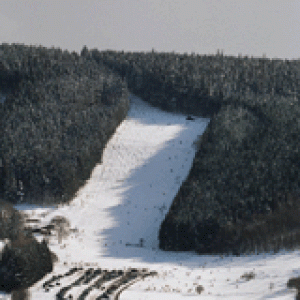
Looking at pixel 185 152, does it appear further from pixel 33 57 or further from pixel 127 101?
pixel 33 57

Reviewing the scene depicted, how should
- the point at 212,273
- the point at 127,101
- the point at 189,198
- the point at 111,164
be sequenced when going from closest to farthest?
the point at 212,273 < the point at 189,198 < the point at 111,164 < the point at 127,101

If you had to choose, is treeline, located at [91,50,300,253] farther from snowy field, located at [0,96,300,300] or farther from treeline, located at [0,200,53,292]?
treeline, located at [0,200,53,292]

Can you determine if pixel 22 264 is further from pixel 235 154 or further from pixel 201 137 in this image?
pixel 201 137

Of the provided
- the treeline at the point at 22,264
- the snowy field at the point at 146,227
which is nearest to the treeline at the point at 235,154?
the snowy field at the point at 146,227

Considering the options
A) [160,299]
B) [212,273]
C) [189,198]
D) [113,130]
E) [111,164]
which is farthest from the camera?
[113,130]

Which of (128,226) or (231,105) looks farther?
(231,105)

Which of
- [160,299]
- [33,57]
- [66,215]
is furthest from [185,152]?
[160,299]
